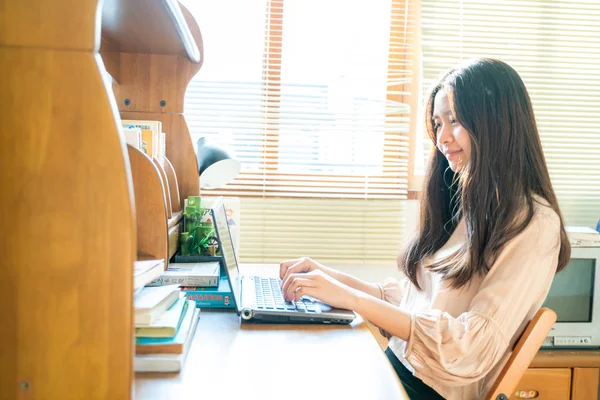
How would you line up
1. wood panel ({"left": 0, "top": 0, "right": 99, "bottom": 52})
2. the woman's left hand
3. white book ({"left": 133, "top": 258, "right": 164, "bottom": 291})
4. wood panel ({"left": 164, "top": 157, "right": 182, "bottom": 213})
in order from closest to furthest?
wood panel ({"left": 0, "top": 0, "right": 99, "bottom": 52}) → white book ({"left": 133, "top": 258, "right": 164, "bottom": 291}) → the woman's left hand → wood panel ({"left": 164, "top": 157, "right": 182, "bottom": 213})

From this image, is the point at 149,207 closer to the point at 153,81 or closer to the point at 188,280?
the point at 188,280

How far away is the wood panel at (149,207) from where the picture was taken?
122 cm

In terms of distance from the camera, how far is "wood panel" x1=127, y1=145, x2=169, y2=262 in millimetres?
1220

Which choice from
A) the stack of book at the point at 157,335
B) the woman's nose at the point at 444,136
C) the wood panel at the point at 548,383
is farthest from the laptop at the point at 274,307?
the wood panel at the point at 548,383

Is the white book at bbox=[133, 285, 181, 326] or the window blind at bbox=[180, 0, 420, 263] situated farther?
the window blind at bbox=[180, 0, 420, 263]

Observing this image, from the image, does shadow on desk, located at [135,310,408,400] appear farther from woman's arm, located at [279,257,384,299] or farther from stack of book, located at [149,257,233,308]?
woman's arm, located at [279,257,384,299]

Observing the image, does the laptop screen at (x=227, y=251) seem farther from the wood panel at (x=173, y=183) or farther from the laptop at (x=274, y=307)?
the wood panel at (x=173, y=183)

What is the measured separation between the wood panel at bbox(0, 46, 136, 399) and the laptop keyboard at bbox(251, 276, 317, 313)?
1.89 ft

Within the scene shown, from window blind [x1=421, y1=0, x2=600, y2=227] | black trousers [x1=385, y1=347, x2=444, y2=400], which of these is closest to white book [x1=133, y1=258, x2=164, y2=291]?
black trousers [x1=385, y1=347, x2=444, y2=400]

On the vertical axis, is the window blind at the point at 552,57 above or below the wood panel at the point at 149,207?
above

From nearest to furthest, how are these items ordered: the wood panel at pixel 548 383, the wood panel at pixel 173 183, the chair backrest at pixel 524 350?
the chair backrest at pixel 524 350, the wood panel at pixel 173 183, the wood panel at pixel 548 383

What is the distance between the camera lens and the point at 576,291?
7.30 ft

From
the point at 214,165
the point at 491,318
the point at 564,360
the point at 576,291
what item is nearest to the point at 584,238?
the point at 576,291

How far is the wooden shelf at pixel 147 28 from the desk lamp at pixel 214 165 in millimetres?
287
